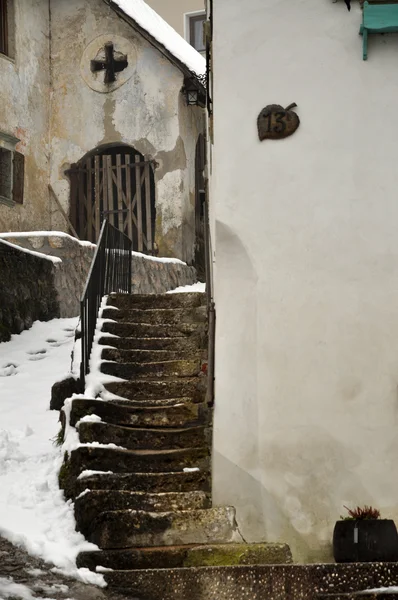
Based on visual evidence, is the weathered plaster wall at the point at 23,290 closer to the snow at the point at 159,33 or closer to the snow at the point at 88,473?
the snow at the point at 88,473

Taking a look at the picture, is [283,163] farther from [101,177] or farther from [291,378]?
[101,177]

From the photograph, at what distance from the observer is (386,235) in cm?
677

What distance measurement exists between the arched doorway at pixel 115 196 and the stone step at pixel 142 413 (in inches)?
329

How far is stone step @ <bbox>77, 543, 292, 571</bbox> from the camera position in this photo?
→ 6.11m

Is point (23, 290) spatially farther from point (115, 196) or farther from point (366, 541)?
point (366, 541)

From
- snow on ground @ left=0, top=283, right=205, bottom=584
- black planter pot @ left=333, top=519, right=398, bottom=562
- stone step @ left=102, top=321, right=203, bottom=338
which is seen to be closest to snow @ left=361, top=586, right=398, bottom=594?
black planter pot @ left=333, top=519, right=398, bottom=562

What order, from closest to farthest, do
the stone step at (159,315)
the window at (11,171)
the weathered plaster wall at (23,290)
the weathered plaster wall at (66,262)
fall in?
the stone step at (159,315)
the weathered plaster wall at (23,290)
the weathered plaster wall at (66,262)
the window at (11,171)

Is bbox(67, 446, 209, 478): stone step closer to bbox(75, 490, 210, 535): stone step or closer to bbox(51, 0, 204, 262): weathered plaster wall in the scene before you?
bbox(75, 490, 210, 535): stone step

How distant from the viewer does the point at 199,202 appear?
16734mm

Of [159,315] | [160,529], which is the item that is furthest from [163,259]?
[160,529]

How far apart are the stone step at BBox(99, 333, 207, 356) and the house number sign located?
2440 mm

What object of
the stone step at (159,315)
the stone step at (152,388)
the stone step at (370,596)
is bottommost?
the stone step at (370,596)

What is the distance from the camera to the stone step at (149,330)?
9039mm

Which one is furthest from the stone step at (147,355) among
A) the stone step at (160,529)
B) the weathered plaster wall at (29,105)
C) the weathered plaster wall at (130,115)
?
the weathered plaster wall at (29,105)
